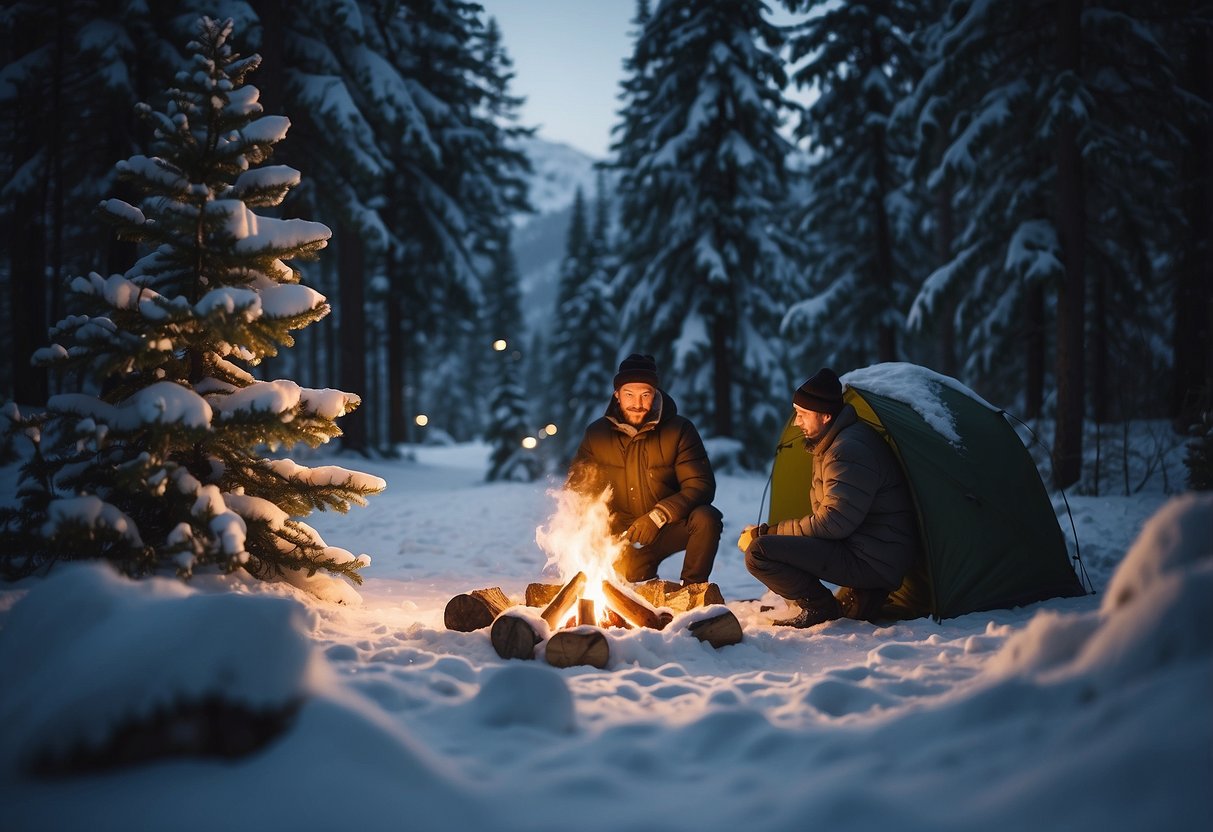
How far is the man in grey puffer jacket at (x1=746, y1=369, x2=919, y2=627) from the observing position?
4637 mm

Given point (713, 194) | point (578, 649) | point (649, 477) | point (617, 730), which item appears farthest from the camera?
point (713, 194)

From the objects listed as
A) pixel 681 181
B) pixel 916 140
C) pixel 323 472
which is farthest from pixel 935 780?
pixel 681 181

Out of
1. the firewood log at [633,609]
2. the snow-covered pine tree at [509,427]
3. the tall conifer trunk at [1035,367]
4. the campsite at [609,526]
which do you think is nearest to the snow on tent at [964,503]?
the campsite at [609,526]

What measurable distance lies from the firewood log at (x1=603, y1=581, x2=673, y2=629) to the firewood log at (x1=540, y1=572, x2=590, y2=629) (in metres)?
0.20

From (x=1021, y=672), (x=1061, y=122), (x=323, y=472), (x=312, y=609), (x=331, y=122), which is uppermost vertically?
(x=331, y=122)

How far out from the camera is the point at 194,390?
4.17m

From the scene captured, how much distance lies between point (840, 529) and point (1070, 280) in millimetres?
6559

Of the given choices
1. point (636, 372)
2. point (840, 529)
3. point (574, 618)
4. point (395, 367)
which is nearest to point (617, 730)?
point (574, 618)

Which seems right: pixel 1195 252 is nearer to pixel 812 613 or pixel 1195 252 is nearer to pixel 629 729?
pixel 812 613

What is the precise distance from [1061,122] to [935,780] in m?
9.26

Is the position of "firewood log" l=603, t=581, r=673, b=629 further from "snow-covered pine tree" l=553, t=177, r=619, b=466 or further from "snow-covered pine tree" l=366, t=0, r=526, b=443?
"snow-covered pine tree" l=553, t=177, r=619, b=466

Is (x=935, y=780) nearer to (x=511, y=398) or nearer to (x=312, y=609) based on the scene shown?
(x=312, y=609)

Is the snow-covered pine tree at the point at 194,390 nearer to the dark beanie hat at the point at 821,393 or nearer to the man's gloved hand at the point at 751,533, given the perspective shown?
the man's gloved hand at the point at 751,533

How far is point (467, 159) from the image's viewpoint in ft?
54.9
